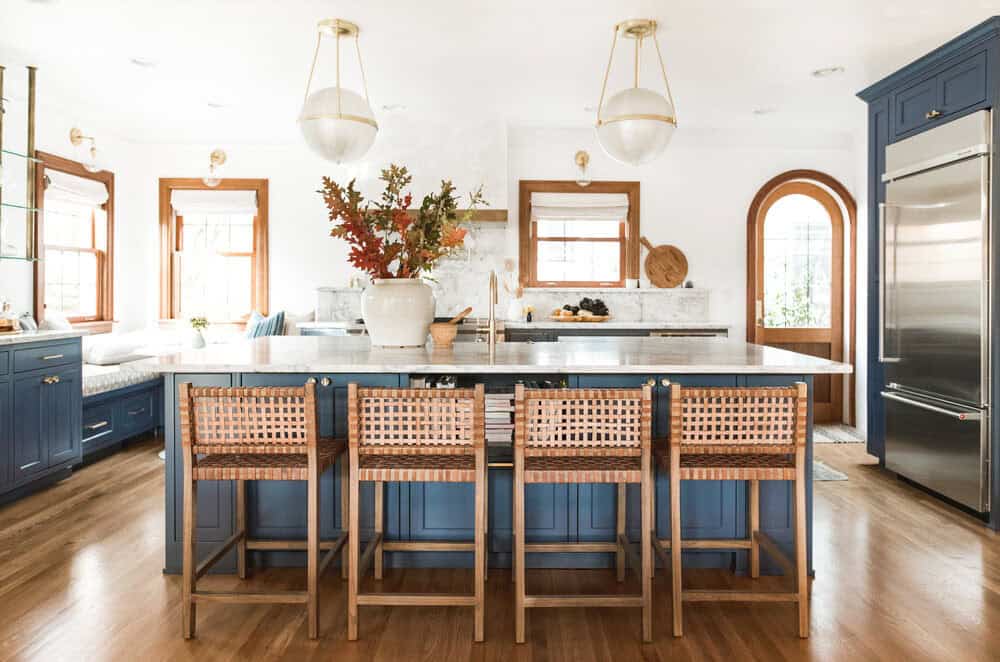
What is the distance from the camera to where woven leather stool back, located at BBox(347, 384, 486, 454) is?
2248 mm

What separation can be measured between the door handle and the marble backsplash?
2.09 m

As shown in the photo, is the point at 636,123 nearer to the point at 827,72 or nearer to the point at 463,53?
the point at 463,53

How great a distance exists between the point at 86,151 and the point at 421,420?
5034 millimetres

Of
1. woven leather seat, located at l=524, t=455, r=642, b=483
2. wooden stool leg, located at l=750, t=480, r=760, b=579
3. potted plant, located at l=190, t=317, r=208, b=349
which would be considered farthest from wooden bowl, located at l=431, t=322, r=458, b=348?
potted plant, located at l=190, t=317, r=208, b=349

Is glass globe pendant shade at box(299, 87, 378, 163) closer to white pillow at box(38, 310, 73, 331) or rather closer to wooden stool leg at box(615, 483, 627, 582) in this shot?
wooden stool leg at box(615, 483, 627, 582)

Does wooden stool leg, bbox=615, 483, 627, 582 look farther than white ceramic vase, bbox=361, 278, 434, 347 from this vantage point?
No

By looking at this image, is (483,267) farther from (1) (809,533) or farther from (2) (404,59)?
(1) (809,533)

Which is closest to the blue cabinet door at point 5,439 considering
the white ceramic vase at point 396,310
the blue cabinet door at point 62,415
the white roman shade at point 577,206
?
the blue cabinet door at point 62,415

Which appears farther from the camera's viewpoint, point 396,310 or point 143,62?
point 143,62

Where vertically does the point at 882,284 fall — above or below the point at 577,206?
below

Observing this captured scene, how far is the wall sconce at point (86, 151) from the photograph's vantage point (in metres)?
5.45

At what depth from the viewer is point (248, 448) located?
2326 millimetres

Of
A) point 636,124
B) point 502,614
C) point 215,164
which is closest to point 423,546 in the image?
point 502,614

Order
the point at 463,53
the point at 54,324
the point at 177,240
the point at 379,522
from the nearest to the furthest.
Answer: the point at 379,522 → the point at 463,53 → the point at 54,324 → the point at 177,240
